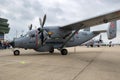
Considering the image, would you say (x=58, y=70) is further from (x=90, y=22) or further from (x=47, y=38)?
(x=47, y=38)

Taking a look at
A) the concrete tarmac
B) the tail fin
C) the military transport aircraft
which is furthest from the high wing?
the tail fin

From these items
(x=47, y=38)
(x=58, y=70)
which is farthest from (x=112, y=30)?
(x=58, y=70)

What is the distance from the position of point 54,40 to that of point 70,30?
2053 millimetres

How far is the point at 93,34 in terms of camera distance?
24.3m

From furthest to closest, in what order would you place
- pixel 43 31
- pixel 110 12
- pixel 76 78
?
1. pixel 43 31
2. pixel 110 12
3. pixel 76 78

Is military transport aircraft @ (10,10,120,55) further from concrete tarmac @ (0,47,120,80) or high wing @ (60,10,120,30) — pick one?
concrete tarmac @ (0,47,120,80)

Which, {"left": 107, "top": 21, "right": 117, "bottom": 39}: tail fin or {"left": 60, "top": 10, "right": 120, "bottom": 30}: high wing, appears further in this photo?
{"left": 107, "top": 21, "right": 117, "bottom": 39}: tail fin

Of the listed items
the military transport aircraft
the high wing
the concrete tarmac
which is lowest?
the concrete tarmac

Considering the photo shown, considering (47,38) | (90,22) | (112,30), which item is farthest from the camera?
(112,30)

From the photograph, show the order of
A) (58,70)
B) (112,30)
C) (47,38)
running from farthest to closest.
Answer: (112,30)
(47,38)
(58,70)

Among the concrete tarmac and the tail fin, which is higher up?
the tail fin

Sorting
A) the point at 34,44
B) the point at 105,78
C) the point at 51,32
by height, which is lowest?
the point at 105,78

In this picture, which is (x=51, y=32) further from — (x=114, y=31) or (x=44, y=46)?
(x=114, y=31)

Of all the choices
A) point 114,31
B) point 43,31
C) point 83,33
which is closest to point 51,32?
point 43,31
